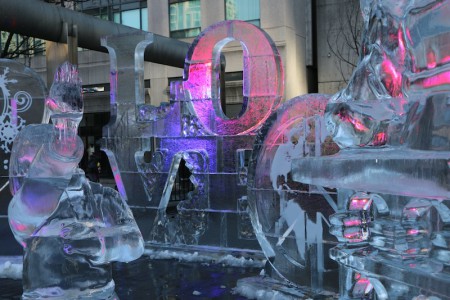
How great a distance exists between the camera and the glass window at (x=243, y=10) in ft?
64.4

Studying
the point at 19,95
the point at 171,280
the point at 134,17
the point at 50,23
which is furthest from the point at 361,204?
the point at 134,17

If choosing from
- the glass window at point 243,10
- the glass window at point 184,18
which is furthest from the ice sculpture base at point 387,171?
the glass window at point 184,18

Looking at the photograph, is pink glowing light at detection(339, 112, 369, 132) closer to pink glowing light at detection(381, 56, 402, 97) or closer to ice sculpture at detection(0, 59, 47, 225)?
pink glowing light at detection(381, 56, 402, 97)

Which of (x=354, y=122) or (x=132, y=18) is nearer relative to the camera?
(x=354, y=122)

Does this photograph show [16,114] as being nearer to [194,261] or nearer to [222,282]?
[194,261]

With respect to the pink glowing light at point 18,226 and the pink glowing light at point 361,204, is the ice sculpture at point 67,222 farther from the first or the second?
the pink glowing light at point 361,204

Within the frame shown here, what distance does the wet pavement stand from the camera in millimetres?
5082

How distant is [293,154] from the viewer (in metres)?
5.00

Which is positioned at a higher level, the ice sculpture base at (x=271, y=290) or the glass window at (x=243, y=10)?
the glass window at (x=243, y=10)

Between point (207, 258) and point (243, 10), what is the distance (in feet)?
48.4

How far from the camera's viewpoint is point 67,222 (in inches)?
131

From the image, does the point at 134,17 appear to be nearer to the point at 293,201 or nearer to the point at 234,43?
the point at 234,43

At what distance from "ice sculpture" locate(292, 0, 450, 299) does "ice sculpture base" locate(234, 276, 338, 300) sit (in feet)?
7.21

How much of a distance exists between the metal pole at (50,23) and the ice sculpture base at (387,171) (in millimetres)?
7786
